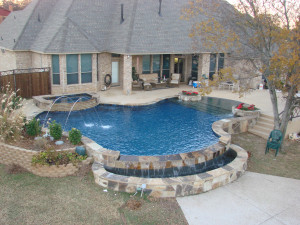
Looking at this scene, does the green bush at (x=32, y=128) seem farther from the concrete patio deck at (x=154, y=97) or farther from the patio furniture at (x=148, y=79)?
the patio furniture at (x=148, y=79)

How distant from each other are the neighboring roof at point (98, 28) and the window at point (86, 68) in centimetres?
67

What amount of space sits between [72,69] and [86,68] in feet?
3.40

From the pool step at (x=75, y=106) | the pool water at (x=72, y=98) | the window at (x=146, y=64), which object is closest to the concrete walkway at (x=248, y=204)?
the pool step at (x=75, y=106)

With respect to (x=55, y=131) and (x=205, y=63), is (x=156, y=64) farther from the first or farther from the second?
(x=55, y=131)

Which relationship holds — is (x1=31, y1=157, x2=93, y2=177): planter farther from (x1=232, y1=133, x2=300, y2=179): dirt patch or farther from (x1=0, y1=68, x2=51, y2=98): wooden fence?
(x1=0, y1=68, x2=51, y2=98): wooden fence

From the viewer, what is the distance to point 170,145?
452 inches

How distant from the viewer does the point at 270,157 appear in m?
11.9

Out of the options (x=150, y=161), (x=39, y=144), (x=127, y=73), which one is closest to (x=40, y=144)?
(x=39, y=144)

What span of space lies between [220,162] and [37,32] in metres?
16.2

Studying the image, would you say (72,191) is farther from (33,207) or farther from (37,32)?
(37,32)

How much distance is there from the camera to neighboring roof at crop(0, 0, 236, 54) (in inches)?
741

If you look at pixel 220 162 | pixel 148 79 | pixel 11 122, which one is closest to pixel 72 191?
pixel 11 122

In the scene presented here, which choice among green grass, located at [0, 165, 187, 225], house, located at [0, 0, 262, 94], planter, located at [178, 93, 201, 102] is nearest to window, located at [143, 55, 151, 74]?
house, located at [0, 0, 262, 94]

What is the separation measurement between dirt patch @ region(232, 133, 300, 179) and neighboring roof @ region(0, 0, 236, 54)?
307 inches
